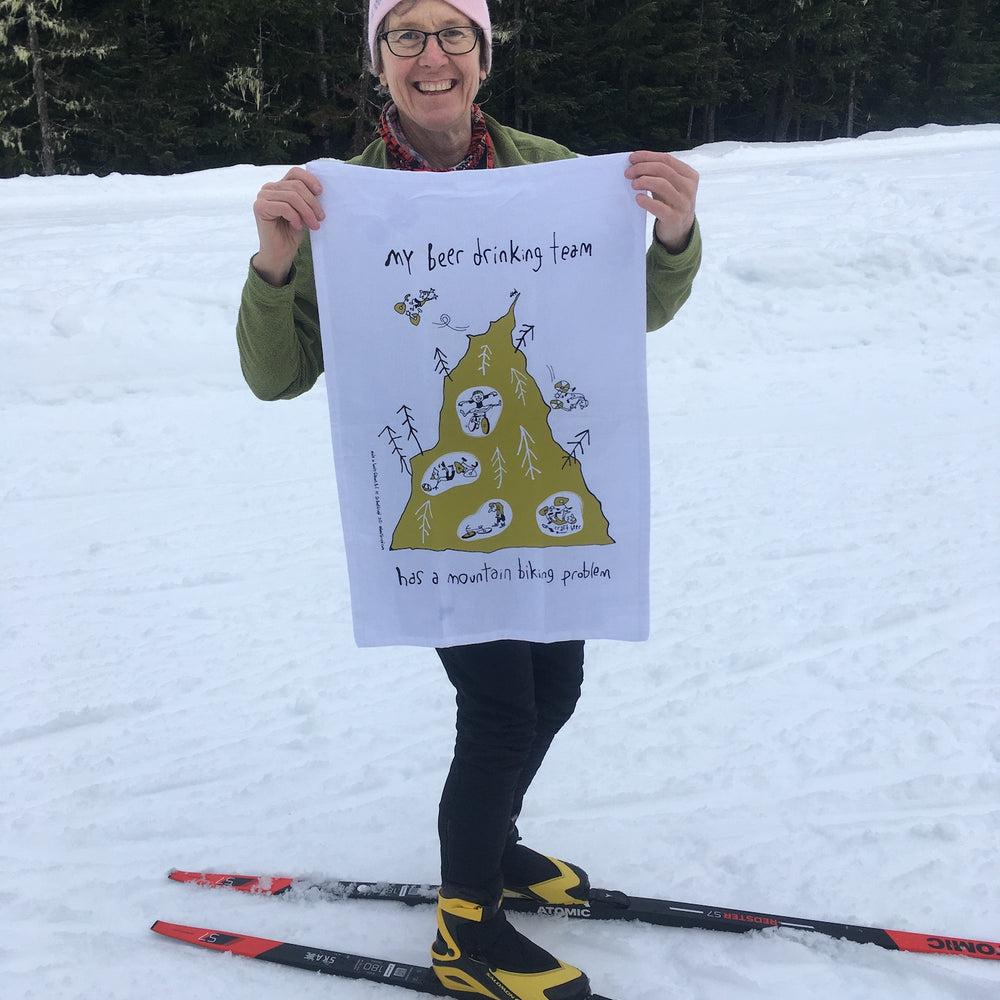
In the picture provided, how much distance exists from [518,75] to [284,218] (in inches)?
870

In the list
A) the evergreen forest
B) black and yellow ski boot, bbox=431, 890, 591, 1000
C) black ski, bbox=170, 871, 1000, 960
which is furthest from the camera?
the evergreen forest

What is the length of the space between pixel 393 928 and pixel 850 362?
490cm

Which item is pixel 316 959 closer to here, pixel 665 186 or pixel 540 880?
pixel 540 880

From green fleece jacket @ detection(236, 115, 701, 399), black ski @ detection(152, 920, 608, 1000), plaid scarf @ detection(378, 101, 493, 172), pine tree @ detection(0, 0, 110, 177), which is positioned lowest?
black ski @ detection(152, 920, 608, 1000)

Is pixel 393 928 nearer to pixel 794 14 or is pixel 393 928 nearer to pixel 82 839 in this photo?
pixel 82 839

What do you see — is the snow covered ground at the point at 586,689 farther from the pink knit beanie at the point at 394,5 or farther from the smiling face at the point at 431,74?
the pink knit beanie at the point at 394,5

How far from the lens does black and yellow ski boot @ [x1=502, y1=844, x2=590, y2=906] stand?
2.21m

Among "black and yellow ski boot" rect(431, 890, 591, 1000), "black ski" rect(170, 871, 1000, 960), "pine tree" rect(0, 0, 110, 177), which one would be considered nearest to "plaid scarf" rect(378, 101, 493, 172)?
"black and yellow ski boot" rect(431, 890, 591, 1000)

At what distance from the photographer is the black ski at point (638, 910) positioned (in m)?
2.04

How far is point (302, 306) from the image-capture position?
1.73 m

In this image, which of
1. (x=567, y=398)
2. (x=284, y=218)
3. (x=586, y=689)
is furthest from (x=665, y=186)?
(x=586, y=689)

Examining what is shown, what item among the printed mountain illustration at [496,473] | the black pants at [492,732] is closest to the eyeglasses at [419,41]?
the printed mountain illustration at [496,473]

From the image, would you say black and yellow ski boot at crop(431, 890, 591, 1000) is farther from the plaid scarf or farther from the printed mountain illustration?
the plaid scarf

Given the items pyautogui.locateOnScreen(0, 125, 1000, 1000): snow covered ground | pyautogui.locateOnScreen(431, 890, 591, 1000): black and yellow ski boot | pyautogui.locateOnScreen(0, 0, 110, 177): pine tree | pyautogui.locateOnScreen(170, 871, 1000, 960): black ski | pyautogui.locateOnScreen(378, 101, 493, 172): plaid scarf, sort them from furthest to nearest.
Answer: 1. pyautogui.locateOnScreen(0, 0, 110, 177): pine tree
2. pyautogui.locateOnScreen(0, 125, 1000, 1000): snow covered ground
3. pyautogui.locateOnScreen(170, 871, 1000, 960): black ski
4. pyautogui.locateOnScreen(431, 890, 591, 1000): black and yellow ski boot
5. pyautogui.locateOnScreen(378, 101, 493, 172): plaid scarf
